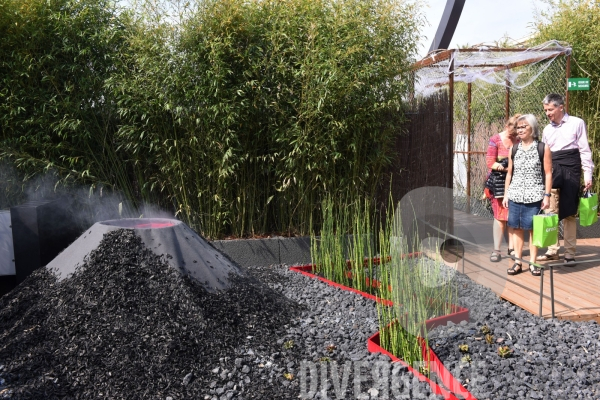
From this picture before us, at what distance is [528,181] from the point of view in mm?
3576

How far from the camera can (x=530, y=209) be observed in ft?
11.8

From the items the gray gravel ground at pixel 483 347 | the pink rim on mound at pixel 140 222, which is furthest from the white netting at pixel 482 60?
the pink rim on mound at pixel 140 222

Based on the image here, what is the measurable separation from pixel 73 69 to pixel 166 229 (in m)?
1.89

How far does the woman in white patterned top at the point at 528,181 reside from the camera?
11.5 ft

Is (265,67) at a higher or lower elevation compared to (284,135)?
higher

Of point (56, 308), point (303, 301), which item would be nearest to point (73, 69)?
point (56, 308)

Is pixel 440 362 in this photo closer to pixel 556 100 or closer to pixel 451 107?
pixel 556 100

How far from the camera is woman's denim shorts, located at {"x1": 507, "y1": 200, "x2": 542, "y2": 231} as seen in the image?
141 inches

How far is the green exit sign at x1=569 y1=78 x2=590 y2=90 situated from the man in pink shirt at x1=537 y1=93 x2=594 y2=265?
4.51 ft

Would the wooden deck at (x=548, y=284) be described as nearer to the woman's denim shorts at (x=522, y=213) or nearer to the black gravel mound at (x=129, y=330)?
the woman's denim shorts at (x=522, y=213)

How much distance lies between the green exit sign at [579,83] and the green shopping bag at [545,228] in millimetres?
2247

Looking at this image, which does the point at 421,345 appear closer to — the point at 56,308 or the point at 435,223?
the point at 56,308

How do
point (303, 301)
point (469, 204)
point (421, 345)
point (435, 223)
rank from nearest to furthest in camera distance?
point (421, 345)
point (303, 301)
point (435, 223)
point (469, 204)

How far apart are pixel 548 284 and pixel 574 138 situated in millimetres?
1097
